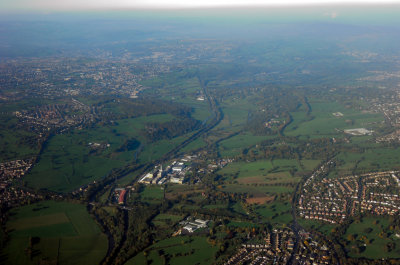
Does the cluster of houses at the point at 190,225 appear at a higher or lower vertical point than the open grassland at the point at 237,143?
higher

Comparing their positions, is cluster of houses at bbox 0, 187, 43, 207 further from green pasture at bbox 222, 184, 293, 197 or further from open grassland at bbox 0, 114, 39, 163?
green pasture at bbox 222, 184, 293, 197

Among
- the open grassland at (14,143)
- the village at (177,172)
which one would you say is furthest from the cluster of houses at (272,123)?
the open grassland at (14,143)

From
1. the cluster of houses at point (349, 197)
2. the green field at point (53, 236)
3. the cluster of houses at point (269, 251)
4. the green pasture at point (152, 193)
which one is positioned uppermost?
the cluster of houses at point (349, 197)

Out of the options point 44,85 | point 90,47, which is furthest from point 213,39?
point 44,85

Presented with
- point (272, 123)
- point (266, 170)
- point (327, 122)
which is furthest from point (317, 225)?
point (327, 122)

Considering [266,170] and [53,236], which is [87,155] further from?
[266,170]

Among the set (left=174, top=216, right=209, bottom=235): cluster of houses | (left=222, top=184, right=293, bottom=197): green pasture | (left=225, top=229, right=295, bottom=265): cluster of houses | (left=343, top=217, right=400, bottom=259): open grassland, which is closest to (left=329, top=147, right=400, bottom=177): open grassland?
(left=222, top=184, right=293, bottom=197): green pasture

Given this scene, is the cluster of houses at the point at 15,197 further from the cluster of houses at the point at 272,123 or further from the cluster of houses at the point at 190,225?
the cluster of houses at the point at 272,123
